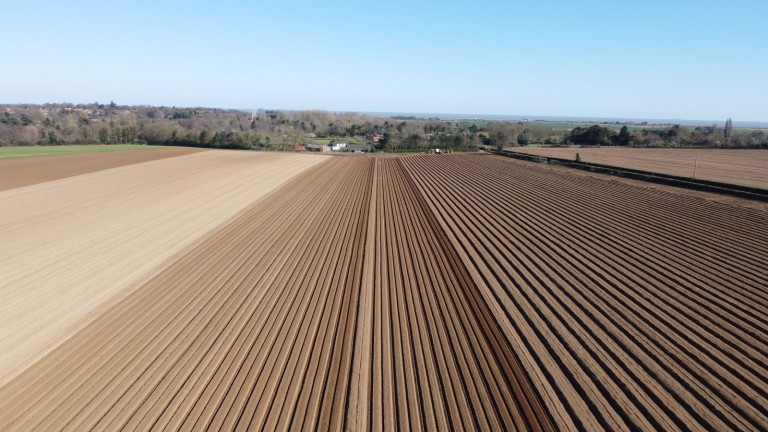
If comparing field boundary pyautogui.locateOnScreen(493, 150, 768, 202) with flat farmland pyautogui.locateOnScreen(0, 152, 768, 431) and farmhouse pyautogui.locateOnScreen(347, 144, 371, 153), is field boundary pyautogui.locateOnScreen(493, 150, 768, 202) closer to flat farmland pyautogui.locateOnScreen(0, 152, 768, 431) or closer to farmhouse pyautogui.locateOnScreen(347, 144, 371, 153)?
flat farmland pyautogui.locateOnScreen(0, 152, 768, 431)

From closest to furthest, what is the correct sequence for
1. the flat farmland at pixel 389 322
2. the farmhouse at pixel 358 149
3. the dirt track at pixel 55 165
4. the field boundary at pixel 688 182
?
1. the flat farmland at pixel 389 322
2. the field boundary at pixel 688 182
3. the dirt track at pixel 55 165
4. the farmhouse at pixel 358 149

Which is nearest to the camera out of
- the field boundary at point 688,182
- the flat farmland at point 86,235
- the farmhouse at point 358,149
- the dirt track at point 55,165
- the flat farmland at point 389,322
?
the flat farmland at point 389,322

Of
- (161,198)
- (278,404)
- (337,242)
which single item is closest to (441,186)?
(337,242)

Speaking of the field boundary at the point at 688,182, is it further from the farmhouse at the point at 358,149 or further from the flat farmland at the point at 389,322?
the farmhouse at the point at 358,149

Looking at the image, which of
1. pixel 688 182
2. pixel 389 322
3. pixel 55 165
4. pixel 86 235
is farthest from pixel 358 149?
pixel 389 322

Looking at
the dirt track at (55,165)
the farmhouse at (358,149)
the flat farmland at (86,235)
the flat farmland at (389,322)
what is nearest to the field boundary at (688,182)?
the flat farmland at (389,322)

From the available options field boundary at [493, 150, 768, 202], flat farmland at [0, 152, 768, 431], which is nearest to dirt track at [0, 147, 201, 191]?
flat farmland at [0, 152, 768, 431]
